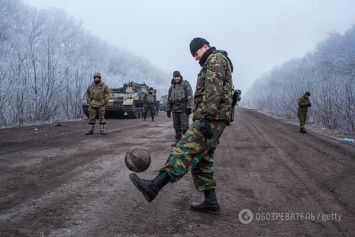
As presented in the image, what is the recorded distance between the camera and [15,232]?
8.42 feet

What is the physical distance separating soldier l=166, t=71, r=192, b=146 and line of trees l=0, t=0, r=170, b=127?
8.10 meters

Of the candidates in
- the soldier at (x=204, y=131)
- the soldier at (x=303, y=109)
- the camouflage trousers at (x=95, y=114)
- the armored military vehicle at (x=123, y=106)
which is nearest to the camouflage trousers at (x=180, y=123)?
the camouflage trousers at (x=95, y=114)

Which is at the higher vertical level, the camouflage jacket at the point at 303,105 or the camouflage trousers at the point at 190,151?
the camouflage jacket at the point at 303,105

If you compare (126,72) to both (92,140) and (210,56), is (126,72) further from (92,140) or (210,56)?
(210,56)

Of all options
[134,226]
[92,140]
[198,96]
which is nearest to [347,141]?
[92,140]

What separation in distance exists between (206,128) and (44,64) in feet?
54.6

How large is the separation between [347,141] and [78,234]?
9935mm

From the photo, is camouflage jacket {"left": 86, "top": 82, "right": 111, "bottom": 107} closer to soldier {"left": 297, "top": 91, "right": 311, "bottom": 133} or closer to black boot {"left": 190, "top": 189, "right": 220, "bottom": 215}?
black boot {"left": 190, "top": 189, "right": 220, "bottom": 215}

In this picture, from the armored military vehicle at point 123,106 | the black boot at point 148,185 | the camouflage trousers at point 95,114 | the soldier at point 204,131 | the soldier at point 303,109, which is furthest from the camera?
the armored military vehicle at point 123,106

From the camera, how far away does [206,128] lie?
291 cm

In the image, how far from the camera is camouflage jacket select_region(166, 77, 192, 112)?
7.51 meters

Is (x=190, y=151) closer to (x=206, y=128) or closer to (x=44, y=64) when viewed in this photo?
(x=206, y=128)

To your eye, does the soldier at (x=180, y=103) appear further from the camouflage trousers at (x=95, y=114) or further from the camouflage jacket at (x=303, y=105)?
the camouflage jacket at (x=303, y=105)

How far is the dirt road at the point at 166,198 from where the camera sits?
2801 mm
